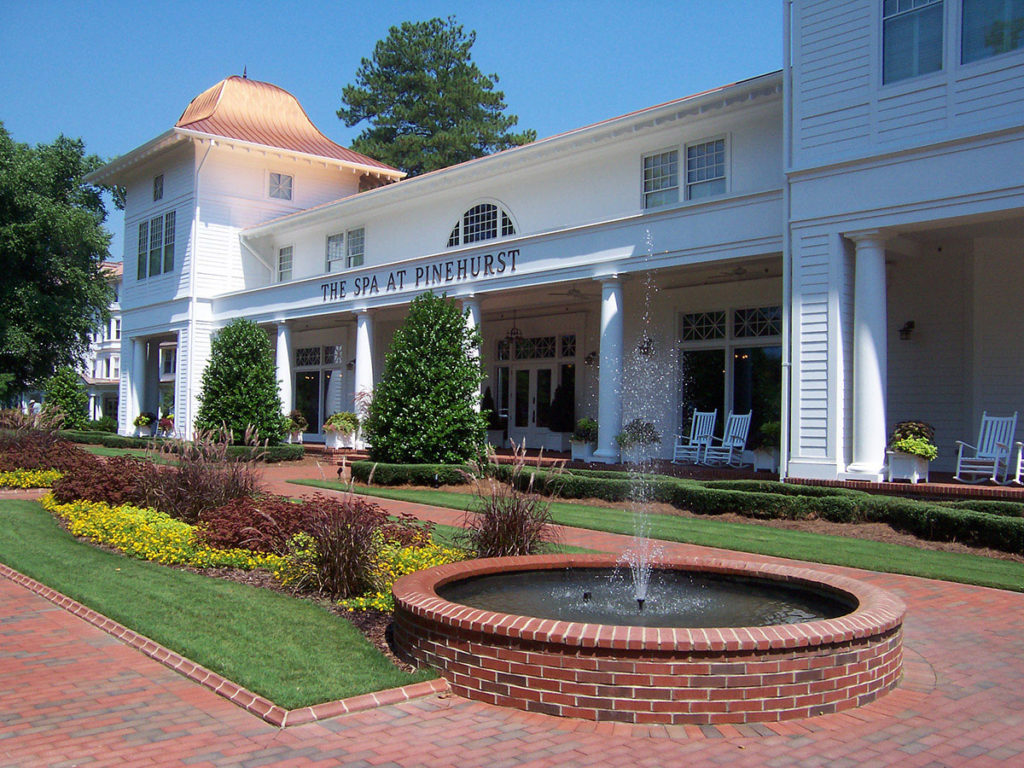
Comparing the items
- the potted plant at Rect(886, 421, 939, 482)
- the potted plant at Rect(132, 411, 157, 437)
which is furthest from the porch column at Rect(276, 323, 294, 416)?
the potted plant at Rect(886, 421, 939, 482)

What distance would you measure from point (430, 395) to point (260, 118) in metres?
18.4

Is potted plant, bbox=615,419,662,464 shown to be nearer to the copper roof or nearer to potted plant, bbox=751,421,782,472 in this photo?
potted plant, bbox=751,421,782,472

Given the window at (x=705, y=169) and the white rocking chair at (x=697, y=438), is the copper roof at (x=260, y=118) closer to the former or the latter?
the window at (x=705, y=169)

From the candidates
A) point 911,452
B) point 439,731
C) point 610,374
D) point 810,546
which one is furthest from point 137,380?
point 439,731

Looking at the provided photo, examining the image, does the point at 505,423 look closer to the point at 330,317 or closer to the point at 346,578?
the point at 330,317

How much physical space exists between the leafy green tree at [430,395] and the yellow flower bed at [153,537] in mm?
6521

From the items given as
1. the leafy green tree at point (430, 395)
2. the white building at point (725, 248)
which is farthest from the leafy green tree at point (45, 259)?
the leafy green tree at point (430, 395)

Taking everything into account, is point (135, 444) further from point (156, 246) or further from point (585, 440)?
point (585, 440)

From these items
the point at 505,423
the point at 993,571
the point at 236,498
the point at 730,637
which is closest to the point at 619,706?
the point at 730,637

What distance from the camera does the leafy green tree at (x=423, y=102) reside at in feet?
150

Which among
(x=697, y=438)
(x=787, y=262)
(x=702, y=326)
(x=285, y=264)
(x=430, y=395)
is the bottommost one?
(x=697, y=438)

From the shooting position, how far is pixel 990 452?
43.4 ft

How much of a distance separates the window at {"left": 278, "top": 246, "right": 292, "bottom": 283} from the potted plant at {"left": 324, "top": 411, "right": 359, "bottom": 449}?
736cm

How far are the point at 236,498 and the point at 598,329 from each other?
12.7 meters
